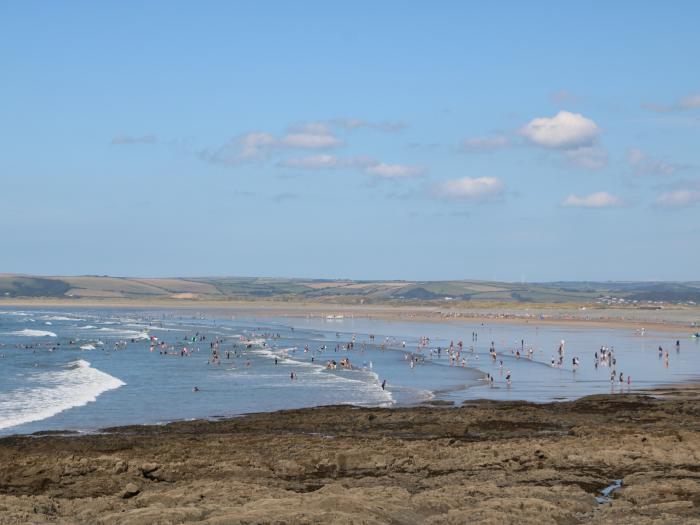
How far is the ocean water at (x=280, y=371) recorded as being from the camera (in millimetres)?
44469

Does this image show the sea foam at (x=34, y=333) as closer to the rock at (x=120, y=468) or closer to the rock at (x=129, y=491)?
the rock at (x=120, y=468)

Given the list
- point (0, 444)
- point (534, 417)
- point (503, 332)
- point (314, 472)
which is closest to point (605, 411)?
point (534, 417)

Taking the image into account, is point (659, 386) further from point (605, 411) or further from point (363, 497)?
point (363, 497)

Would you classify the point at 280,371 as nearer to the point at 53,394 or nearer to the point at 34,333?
the point at 53,394

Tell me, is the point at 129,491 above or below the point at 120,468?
above

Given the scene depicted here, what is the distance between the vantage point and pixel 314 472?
23484 mm

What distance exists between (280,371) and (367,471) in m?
40.7

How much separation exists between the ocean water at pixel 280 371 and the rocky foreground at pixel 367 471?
876 centimetres

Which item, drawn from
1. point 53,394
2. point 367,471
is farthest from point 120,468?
point 53,394

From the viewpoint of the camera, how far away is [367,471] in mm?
23469

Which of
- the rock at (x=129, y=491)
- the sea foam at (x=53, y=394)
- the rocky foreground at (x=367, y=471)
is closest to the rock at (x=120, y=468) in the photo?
the rocky foreground at (x=367, y=471)

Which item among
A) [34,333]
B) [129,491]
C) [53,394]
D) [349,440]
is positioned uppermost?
[129,491]

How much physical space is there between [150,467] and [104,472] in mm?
1210

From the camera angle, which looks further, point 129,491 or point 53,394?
point 53,394
